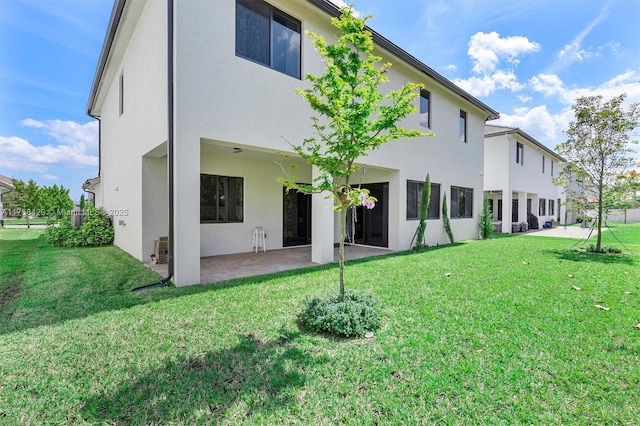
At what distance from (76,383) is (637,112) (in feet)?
47.9

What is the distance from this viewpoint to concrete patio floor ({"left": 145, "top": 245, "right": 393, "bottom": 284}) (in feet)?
23.5

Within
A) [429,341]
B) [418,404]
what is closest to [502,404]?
[418,404]

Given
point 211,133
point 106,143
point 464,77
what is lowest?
point 211,133

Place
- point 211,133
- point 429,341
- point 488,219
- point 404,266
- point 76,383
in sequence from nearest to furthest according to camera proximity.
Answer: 1. point 76,383
2. point 429,341
3. point 211,133
4. point 404,266
5. point 488,219

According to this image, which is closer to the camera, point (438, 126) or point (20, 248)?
point (20, 248)

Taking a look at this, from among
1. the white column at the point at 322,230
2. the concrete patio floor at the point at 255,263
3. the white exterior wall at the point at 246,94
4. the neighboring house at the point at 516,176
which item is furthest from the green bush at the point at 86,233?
the neighboring house at the point at 516,176

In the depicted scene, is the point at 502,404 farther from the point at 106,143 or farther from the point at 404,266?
the point at 106,143

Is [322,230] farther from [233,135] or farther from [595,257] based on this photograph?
[595,257]

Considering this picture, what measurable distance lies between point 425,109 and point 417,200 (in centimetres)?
376

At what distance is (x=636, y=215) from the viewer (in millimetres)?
32906

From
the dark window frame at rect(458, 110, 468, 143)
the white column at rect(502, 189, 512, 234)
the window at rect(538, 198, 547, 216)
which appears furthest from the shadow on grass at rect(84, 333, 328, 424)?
the window at rect(538, 198, 547, 216)

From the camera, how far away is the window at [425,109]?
1223 centimetres

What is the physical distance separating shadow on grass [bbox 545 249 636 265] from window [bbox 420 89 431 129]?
256 inches

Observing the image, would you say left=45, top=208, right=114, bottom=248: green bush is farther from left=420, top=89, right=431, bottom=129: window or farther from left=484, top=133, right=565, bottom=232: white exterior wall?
left=484, top=133, right=565, bottom=232: white exterior wall
